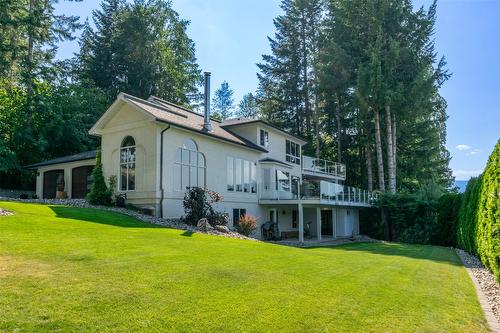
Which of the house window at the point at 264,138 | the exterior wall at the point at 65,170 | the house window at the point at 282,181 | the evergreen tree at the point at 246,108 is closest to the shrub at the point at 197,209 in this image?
the house window at the point at 282,181

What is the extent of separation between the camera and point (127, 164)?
19906 mm

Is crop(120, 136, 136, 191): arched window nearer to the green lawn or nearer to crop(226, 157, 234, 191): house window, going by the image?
crop(226, 157, 234, 191): house window

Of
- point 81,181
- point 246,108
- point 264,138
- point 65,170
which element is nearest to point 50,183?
point 65,170

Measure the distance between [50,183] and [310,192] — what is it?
18059 mm

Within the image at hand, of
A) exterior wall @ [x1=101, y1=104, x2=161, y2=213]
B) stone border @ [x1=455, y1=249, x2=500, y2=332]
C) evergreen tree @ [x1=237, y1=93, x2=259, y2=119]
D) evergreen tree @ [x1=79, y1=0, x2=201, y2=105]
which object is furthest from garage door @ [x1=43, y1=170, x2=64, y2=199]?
evergreen tree @ [x1=237, y1=93, x2=259, y2=119]

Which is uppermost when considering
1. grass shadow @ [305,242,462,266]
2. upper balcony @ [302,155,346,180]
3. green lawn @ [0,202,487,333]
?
upper balcony @ [302,155,346,180]

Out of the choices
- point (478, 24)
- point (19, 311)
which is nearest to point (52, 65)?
point (478, 24)

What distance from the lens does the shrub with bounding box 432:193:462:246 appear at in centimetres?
2589

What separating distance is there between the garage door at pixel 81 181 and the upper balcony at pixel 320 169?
55.1 ft

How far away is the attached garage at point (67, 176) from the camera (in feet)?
84.9

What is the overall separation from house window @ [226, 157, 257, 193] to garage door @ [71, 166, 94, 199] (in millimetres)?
9263

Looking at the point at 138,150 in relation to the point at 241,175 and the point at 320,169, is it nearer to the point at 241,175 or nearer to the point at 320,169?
the point at 241,175

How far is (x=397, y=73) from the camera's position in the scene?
3372 cm

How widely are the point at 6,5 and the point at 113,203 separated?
20012mm
